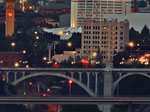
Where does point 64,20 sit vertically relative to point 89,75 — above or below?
below

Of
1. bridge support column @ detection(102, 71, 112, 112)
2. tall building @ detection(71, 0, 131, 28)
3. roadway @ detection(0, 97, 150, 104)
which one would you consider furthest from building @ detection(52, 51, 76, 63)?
roadway @ detection(0, 97, 150, 104)

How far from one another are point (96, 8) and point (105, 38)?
18.7m

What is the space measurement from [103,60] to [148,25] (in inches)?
605

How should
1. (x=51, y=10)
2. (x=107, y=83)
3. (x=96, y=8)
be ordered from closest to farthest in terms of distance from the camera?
(x=107, y=83) < (x=96, y=8) < (x=51, y=10)

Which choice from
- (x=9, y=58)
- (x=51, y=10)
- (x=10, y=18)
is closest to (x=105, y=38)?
(x=9, y=58)

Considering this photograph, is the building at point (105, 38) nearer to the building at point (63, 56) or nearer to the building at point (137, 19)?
the building at point (63, 56)

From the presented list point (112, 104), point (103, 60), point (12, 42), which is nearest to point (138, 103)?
point (112, 104)

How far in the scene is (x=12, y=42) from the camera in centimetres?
12388

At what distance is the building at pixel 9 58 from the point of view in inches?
4505

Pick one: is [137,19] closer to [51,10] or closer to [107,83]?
[51,10]

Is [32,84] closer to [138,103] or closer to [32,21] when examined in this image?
[138,103]

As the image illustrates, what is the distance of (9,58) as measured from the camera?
11638 cm

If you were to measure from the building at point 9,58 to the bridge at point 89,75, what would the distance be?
15.6 ft

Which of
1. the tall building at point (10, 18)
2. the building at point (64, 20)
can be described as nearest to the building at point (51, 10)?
the building at point (64, 20)
